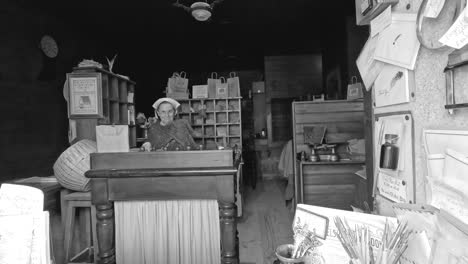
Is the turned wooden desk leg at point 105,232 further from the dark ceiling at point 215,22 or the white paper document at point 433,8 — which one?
the dark ceiling at point 215,22

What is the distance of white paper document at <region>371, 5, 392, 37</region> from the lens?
94 cm

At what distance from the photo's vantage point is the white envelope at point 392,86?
88 cm

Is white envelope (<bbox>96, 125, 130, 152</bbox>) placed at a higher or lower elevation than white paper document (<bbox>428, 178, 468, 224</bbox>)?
higher

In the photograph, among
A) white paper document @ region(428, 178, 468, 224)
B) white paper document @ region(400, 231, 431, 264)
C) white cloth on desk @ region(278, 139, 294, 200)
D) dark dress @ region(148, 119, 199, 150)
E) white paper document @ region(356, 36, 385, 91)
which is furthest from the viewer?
white cloth on desk @ region(278, 139, 294, 200)

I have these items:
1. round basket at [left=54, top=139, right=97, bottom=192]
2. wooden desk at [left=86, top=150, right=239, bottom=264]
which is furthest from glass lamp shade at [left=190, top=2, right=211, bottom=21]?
wooden desk at [left=86, top=150, right=239, bottom=264]

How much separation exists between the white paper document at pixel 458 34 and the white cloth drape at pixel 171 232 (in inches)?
53.2

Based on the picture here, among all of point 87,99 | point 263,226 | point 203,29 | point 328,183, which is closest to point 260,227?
point 263,226

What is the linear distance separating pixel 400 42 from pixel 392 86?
0.15 m

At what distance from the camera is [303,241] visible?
0.94m

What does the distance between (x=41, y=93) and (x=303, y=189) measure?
358cm

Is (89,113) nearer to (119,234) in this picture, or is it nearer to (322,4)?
(119,234)

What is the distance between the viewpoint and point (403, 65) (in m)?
0.88

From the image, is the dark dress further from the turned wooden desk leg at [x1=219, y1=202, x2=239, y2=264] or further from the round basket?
the turned wooden desk leg at [x1=219, y1=202, x2=239, y2=264]

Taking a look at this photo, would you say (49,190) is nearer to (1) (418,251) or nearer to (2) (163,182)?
(2) (163,182)
